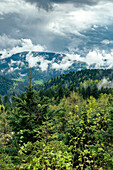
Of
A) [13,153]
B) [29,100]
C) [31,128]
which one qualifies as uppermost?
[29,100]

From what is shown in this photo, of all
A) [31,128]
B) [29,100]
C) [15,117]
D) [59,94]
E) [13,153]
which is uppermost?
[29,100]

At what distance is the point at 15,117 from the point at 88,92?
303 feet

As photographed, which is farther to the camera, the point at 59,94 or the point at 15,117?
the point at 59,94

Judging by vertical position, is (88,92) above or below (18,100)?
below

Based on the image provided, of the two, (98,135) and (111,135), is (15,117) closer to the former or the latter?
(98,135)

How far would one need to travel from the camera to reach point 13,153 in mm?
9680

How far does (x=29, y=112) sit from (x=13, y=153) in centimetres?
375

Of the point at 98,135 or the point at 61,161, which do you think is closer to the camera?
the point at 61,161

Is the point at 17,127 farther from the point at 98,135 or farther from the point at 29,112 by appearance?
the point at 98,135

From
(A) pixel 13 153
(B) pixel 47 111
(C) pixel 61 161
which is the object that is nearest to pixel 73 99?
(B) pixel 47 111

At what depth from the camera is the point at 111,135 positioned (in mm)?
7199

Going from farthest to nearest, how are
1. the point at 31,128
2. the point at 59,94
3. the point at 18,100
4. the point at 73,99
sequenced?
the point at 59,94
the point at 73,99
the point at 18,100
the point at 31,128

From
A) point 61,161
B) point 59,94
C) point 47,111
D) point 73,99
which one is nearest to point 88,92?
point 59,94

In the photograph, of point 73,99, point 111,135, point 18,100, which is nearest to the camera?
point 111,135
